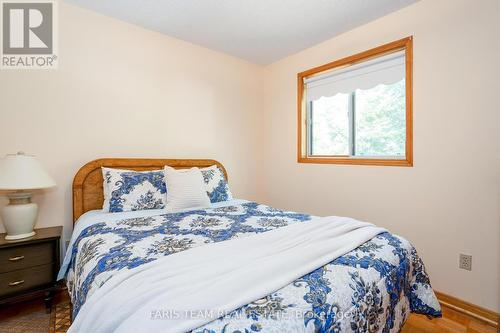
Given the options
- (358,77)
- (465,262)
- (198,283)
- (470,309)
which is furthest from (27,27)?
(470,309)

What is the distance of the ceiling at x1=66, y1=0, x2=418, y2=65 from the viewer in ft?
7.12

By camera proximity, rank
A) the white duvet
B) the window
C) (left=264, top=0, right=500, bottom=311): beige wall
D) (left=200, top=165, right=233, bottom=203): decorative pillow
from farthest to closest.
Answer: (left=200, top=165, right=233, bottom=203): decorative pillow < the window < (left=264, top=0, right=500, bottom=311): beige wall < the white duvet

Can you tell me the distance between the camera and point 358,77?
2.60m

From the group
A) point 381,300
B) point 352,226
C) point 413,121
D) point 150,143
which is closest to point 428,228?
point 413,121

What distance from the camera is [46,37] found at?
214 centimetres

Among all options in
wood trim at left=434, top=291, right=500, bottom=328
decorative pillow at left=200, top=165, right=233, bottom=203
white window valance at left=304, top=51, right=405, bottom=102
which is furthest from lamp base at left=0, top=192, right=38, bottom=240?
wood trim at left=434, top=291, right=500, bottom=328

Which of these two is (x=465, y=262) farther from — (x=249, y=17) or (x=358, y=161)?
(x=249, y=17)

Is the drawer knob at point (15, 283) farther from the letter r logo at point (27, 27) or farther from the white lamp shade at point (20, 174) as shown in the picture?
the letter r logo at point (27, 27)

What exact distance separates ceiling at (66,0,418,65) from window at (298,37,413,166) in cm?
36

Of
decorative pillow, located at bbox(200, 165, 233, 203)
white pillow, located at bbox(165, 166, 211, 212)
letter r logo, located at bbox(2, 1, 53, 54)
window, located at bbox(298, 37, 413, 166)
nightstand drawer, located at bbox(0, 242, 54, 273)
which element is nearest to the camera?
nightstand drawer, located at bbox(0, 242, 54, 273)

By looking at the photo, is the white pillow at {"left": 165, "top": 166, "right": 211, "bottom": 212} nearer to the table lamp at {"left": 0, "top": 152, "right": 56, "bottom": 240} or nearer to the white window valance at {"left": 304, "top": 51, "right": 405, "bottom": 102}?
the table lamp at {"left": 0, "top": 152, "right": 56, "bottom": 240}

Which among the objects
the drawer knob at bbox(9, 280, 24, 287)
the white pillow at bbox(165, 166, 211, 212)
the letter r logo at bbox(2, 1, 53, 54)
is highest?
the letter r logo at bbox(2, 1, 53, 54)

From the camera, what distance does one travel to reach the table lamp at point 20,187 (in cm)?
169

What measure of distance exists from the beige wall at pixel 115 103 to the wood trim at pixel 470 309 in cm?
243
